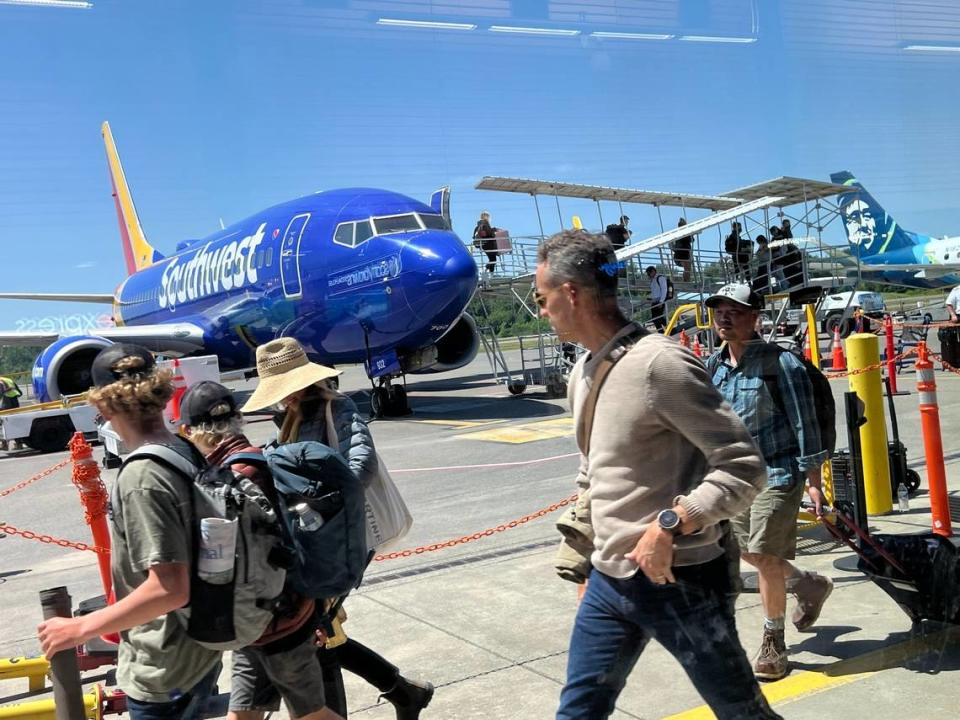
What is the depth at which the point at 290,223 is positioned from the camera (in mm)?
16469

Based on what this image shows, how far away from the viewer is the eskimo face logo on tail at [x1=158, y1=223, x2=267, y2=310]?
57.6ft

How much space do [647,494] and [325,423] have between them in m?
1.55

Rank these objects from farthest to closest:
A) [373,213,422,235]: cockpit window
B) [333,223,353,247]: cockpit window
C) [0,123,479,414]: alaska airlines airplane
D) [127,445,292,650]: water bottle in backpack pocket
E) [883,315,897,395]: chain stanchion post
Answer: [333,223,353,247]: cockpit window, [373,213,422,235]: cockpit window, [0,123,479,414]: alaska airlines airplane, [883,315,897,395]: chain stanchion post, [127,445,292,650]: water bottle in backpack pocket

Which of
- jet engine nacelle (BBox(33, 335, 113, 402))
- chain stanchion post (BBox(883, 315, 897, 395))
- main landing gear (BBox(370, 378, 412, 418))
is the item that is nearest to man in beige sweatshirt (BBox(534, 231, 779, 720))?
chain stanchion post (BBox(883, 315, 897, 395))

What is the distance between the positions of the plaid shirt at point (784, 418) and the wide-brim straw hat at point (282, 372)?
1.87m

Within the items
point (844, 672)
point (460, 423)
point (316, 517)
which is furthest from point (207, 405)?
point (460, 423)

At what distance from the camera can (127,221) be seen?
32438 millimetres

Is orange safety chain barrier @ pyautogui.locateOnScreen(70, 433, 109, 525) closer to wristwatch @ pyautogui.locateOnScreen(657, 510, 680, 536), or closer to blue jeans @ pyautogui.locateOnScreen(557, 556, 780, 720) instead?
blue jeans @ pyautogui.locateOnScreen(557, 556, 780, 720)

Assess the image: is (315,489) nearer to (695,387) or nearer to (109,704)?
(695,387)

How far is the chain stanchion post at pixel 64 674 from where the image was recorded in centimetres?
264

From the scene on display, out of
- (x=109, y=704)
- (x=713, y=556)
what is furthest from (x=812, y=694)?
(x=109, y=704)

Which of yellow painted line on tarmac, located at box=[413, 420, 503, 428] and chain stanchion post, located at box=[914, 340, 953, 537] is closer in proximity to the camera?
chain stanchion post, located at box=[914, 340, 953, 537]

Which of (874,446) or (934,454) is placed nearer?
(934,454)

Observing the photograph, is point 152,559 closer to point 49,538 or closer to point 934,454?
point 49,538
